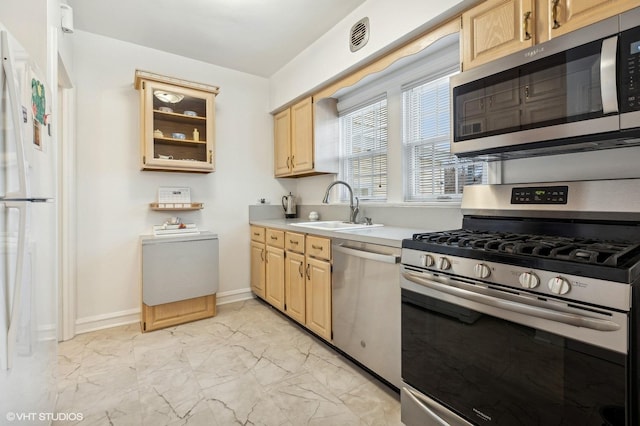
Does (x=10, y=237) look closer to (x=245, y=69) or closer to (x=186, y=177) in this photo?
(x=186, y=177)

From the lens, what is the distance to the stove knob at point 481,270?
1232 millimetres

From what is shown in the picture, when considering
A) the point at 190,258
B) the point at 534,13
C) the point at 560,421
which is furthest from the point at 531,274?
the point at 190,258

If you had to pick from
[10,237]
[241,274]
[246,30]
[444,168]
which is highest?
[246,30]

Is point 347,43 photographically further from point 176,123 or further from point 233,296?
point 233,296

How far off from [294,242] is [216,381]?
1176mm

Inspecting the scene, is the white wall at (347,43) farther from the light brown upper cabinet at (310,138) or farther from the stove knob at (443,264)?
the stove knob at (443,264)

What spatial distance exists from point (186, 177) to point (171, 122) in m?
0.57

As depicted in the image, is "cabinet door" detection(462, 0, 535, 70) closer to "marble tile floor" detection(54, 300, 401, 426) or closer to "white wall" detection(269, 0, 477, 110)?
"white wall" detection(269, 0, 477, 110)

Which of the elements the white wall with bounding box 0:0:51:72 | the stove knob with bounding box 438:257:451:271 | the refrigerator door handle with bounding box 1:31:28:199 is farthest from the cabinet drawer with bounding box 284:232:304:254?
the white wall with bounding box 0:0:51:72

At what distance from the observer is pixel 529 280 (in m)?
1.11

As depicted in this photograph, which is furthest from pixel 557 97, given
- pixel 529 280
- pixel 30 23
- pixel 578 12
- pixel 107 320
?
pixel 107 320

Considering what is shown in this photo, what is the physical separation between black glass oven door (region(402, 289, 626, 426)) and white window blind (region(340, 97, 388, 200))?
152 cm

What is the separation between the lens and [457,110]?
5.57ft

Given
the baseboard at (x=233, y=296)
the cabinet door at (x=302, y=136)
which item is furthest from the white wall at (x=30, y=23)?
the baseboard at (x=233, y=296)
